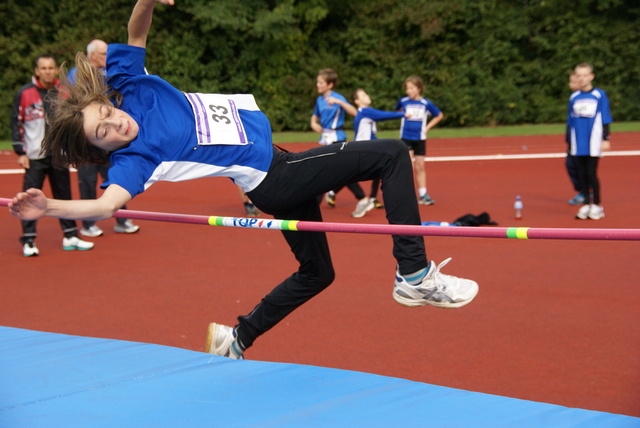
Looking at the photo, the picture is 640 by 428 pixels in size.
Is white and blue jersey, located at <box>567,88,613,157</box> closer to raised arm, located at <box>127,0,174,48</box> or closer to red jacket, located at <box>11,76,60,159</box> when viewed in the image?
red jacket, located at <box>11,76,60,159</box>

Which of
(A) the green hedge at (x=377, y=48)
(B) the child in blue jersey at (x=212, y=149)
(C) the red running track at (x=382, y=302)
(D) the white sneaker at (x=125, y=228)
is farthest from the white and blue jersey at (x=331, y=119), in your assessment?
(A) the green hedge at (x=377, y=48)

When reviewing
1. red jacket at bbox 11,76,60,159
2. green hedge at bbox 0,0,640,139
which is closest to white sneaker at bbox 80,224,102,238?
red jacket at bbox 11,76,60,159

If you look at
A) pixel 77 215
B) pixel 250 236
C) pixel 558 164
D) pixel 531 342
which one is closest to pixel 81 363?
pixel 77 215

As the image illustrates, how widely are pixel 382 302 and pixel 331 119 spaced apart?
154 inches

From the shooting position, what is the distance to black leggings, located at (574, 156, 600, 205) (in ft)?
26.1

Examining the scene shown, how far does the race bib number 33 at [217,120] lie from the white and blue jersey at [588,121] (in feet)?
19.0

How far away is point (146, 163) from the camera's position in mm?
2736

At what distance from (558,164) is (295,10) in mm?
11847

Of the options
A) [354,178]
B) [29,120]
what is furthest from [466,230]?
[29,120]

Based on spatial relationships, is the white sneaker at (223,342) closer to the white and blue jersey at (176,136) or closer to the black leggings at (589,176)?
the white and blue jersey at (176,136)

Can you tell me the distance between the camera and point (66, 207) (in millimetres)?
2506

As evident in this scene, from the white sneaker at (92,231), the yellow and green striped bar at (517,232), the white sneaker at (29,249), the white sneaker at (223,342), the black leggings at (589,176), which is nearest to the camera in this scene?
the yellow and green striped bar at (517,232)

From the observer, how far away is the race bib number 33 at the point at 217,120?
2.91m

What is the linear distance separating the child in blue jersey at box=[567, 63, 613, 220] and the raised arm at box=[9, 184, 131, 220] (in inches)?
250
